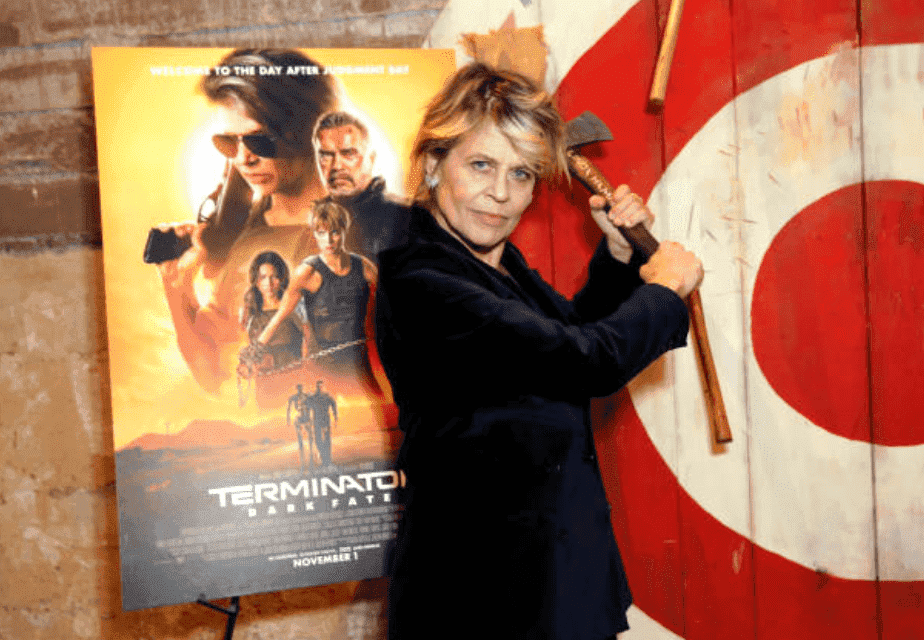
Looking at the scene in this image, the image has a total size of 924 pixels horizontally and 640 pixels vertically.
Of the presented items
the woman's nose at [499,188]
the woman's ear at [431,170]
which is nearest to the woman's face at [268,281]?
the woman's ear at [431,170]

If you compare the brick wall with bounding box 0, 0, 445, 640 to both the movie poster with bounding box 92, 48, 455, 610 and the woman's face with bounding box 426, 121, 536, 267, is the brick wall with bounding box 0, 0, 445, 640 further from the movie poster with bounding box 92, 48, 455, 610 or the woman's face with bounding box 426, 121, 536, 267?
the woman's face with bounding box 426, 121, 536, 267

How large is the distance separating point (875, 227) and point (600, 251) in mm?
594

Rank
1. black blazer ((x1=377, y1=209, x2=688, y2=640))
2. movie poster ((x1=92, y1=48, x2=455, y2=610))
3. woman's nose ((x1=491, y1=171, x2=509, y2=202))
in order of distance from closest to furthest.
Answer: black blazer ((x1=377, y1=209, x2=688, y2=640))
woman's nose ((x1=491, y1=171, x2=509, y2=202))
movie poster ((x1=92, y1=48, x2=455, y2=610))

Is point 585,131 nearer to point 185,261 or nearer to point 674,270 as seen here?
point 674,270

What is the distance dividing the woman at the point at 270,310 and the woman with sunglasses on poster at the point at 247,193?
17mm

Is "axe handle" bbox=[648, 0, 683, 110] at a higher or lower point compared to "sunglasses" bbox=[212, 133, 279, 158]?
higher

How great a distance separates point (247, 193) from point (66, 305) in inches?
19.5

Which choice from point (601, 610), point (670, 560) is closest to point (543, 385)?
point (601, 610)

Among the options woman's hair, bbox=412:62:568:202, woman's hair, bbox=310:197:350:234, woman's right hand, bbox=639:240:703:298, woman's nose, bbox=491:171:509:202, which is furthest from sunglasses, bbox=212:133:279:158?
woman's right hand, bbox=639:240:703:298

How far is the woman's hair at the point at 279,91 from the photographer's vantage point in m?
1.45

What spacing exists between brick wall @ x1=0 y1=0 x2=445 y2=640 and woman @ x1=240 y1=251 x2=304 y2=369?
1.32ft

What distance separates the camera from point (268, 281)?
1.48 m

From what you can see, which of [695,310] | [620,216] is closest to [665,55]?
[620,216]

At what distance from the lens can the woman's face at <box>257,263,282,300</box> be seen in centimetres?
148
